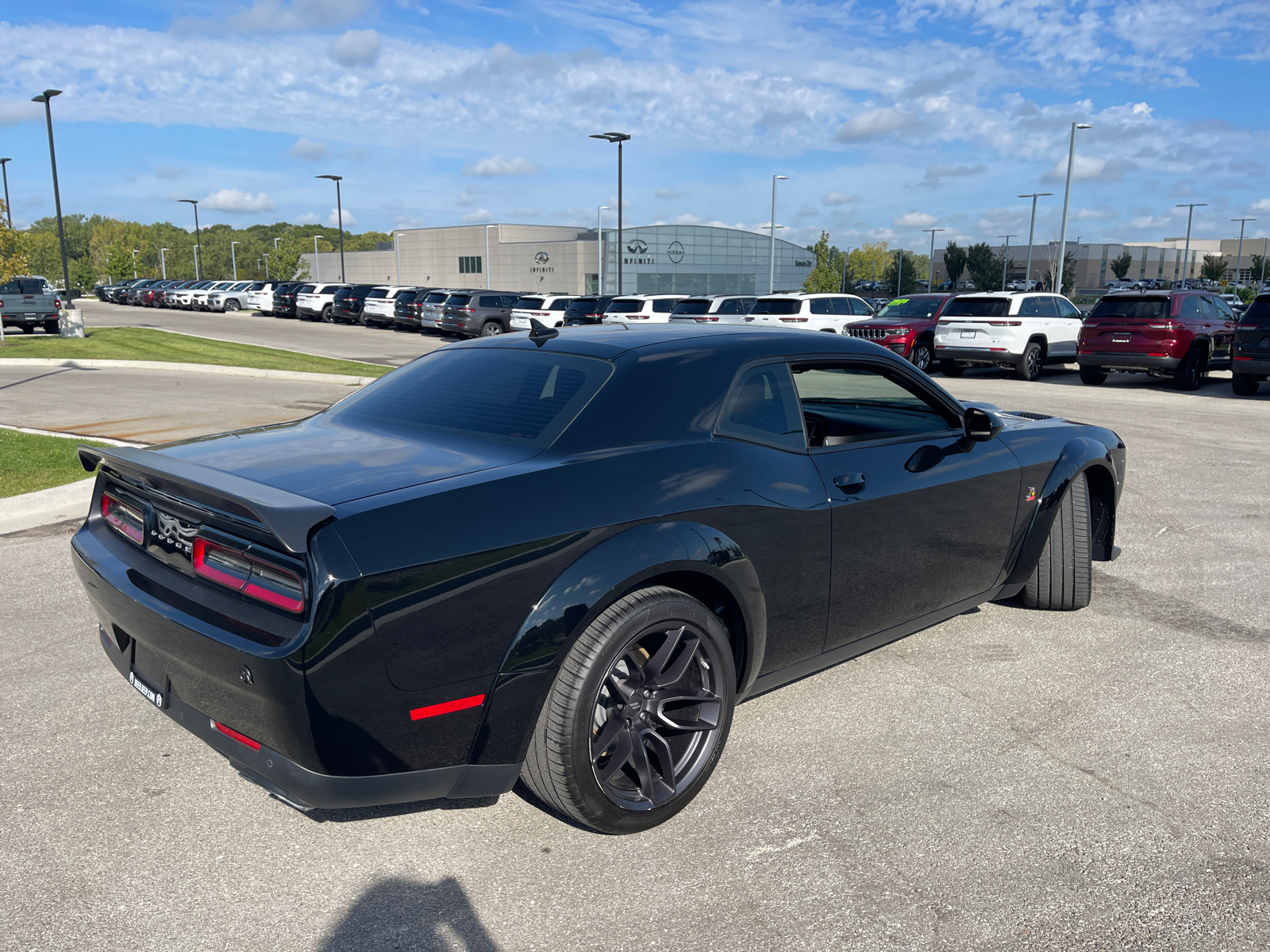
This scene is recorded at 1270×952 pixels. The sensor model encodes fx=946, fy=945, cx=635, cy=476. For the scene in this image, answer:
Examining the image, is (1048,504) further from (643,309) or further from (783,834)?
(643,309)

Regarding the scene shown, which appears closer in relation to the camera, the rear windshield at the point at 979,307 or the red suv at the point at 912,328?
the rear windshield at the point at 979,307

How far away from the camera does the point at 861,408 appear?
15.1ft

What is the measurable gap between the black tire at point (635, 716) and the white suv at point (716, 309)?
22949 mm

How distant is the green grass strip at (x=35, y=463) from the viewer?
769 cm

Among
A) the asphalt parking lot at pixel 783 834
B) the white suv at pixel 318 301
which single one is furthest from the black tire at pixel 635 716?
the white suv at pixel 318 301

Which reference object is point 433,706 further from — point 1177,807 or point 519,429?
point 1177,807

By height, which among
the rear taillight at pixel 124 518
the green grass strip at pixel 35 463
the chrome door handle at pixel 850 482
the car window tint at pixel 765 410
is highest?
the car window tint at pixel 765 410

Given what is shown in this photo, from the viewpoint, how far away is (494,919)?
261 centimetres

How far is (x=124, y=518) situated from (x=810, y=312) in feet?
72.1

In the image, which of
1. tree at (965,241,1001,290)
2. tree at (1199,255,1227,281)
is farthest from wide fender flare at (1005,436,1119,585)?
tree at (1199,255,1227,281)

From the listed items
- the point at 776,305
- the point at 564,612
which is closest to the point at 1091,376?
the point at 776,305

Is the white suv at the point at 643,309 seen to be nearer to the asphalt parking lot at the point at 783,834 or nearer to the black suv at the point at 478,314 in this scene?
the black suv at the point at 478,314

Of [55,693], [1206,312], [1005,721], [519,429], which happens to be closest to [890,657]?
[1005,721]

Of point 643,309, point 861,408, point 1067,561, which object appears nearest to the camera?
point 861,408
